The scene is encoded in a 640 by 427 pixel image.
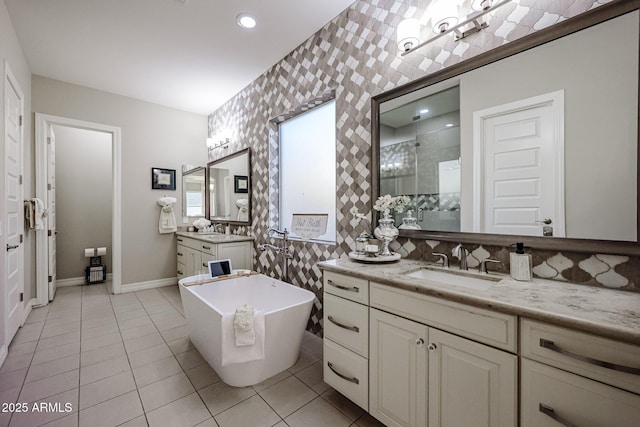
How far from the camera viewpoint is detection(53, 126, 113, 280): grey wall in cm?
Result: 431

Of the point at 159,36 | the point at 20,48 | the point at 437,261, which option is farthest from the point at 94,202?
the point at 437,261

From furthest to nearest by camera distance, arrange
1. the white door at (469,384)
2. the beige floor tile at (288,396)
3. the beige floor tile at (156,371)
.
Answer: the beige floor tile at (156,371) → the beige floor tile at (288,396) → the white door at (469,384)

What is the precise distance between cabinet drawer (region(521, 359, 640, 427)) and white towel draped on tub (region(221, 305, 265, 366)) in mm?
1407

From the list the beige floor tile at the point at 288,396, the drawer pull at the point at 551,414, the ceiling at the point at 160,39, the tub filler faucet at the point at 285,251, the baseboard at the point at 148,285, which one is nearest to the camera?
the drawer pull at the point at 551,414

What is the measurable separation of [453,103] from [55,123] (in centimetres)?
476

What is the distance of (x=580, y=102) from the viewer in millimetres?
1212

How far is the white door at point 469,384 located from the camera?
0.96 metres

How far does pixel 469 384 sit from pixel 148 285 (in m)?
4.60

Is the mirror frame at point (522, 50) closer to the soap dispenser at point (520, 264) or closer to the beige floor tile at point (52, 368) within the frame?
the soap dispenser at point (520, 264)

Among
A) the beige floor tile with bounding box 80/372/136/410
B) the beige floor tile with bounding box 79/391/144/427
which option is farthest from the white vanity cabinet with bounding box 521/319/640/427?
the beige floor tile with bounding box 80/372/136/410

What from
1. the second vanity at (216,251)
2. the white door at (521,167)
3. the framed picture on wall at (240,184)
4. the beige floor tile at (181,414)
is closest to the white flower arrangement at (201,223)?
the second vanity at (216,251)

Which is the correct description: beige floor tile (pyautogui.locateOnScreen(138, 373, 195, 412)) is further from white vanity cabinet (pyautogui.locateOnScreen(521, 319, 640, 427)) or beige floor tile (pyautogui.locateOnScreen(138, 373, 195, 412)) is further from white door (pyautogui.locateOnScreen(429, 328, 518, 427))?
white vanity cabinet (pyautogui.locateOnScreen(521, 319, 640, 427))

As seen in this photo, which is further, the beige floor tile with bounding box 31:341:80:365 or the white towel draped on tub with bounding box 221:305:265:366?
the beige floor tile with bounding box 31:341:80:365

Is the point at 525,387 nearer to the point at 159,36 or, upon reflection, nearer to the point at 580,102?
the point at 580,102
